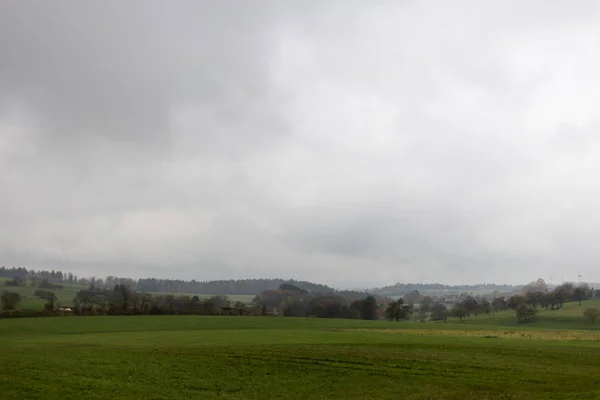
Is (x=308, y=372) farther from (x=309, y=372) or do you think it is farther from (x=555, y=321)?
(x=555, y=321)

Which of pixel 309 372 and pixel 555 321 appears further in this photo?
pixel 555 321

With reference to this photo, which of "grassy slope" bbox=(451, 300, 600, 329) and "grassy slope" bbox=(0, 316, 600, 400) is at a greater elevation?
"grassy slope" bbox=(0, 316, 600, 400)

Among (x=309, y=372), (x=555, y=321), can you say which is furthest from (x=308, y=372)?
(x=555, y=321)

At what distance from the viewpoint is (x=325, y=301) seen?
15825cm

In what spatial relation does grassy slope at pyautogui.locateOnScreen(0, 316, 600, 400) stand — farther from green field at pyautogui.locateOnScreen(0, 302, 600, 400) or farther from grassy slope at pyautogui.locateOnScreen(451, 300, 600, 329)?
grassy slope at pyautogui.locateOnScreen(451, 300, 600, 329)

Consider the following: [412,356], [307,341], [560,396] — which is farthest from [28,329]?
[560,396]

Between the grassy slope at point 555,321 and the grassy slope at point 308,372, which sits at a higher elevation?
the grassy slope at point 308,372

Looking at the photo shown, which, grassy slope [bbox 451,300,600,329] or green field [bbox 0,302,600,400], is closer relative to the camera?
green field [bbox 0,302,600,400]

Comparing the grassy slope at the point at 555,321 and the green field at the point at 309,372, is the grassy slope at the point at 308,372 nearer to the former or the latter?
the green field at the point at 309,372

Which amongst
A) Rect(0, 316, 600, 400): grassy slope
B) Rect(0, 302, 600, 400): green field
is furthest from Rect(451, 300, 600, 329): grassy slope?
Rect(0, 316, 600, 400): grassy slope

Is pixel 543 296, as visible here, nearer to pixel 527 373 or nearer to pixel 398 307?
Result: pixel 398 307

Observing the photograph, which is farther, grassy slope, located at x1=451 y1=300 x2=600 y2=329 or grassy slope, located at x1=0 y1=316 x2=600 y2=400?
grassy slope, located at x1=451 y1=300 x2=600 y2=329

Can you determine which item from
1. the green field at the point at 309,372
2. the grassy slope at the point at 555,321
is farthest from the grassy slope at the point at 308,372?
the grassy slope at the point at 555,321

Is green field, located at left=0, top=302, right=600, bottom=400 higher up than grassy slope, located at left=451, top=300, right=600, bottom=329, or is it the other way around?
green field, located at left=0, top=302, right=600, bottom=400
